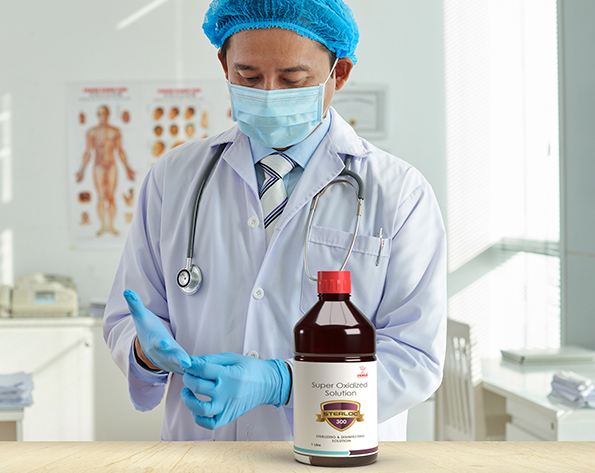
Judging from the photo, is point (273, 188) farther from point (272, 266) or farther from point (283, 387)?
point (283, 387)

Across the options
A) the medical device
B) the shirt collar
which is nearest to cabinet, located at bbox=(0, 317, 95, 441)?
the medical device

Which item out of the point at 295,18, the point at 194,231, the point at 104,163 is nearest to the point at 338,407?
the point at 194,231

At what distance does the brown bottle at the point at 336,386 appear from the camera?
0.67 metres

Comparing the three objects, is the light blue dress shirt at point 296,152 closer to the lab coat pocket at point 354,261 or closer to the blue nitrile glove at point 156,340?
the lab coat pocket at point 354,261

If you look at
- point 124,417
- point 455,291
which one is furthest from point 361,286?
point 455,291

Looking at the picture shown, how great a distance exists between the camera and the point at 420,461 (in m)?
0.74

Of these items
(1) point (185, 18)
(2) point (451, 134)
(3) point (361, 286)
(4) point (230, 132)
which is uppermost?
(1) point (185, 18)

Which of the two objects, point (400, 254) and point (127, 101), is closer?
point (400, 254)

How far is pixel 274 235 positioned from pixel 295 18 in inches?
15.9

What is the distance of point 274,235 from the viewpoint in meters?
1.15

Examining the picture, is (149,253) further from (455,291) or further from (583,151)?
(455,291)

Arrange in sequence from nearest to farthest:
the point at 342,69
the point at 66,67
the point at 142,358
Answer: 1. the point at 142,358
2. the point at 342,69
3. the point at 66,67

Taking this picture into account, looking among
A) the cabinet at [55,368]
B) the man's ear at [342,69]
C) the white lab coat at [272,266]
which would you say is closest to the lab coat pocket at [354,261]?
the white lab coat at [272,266]

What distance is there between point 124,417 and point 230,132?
2.39m
